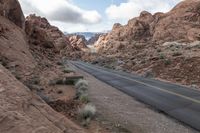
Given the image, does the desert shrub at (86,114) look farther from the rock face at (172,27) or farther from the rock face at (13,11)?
the rock face at (172,27)

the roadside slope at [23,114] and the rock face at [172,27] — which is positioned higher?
the rock face at [172,27]

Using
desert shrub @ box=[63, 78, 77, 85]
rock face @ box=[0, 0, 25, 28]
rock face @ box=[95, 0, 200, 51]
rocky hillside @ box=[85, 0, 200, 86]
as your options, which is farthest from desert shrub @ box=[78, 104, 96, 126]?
rock face @ box=[95, 0, 200, 51]

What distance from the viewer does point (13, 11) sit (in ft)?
107

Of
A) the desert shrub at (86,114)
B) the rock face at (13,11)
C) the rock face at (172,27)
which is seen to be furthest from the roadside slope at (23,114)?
the rock face at (172,27)

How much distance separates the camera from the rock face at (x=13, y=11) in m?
30.6

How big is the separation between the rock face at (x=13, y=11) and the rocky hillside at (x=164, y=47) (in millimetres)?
15648

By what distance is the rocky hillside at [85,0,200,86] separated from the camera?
34.9 metres

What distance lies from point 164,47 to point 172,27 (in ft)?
81.2

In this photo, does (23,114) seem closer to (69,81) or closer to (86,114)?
(86,114)

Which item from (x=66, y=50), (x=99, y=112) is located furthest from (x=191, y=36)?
(x=66, y=50)

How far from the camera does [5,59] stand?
19.2m

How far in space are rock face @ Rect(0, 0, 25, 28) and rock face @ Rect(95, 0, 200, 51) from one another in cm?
5023

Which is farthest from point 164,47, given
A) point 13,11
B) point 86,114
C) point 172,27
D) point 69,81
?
point 86,114

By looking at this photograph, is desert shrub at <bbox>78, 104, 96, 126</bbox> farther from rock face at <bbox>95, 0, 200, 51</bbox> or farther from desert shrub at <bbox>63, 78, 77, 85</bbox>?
rock face at <bbox>95, 0, 200, 51</bbox>
